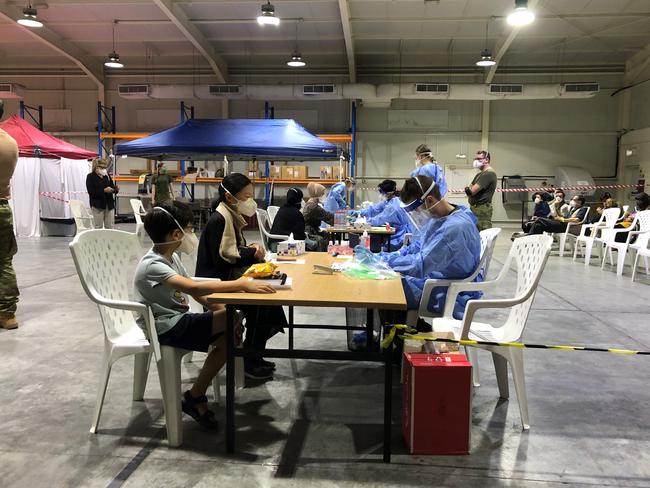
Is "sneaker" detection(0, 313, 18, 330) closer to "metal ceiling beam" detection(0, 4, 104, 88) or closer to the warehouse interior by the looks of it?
the warehouse interior

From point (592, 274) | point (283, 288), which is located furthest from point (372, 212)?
point (283, 288)

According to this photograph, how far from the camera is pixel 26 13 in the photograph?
984 centimetres

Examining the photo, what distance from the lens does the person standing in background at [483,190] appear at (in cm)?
645

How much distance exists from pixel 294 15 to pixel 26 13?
210 inches

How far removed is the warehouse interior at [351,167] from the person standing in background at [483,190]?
1156 millimetres

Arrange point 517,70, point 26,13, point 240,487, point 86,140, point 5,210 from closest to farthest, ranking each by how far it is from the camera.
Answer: point 240,487, point 5,210, point 26,13, point 517,70, point 86,140

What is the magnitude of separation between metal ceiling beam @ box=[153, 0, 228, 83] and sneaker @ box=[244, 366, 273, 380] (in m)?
9.45

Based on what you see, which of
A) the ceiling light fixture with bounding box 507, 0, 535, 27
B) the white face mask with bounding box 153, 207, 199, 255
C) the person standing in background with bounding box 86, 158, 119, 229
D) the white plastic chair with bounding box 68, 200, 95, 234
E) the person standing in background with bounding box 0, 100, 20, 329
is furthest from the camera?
the white plastic chair with bounding box 68, 200, 95, 234

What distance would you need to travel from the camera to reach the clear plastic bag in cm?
253

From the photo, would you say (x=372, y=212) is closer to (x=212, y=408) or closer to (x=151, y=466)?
(x=212, y=408)

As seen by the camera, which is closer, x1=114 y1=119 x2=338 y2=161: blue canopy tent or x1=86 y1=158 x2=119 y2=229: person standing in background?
x1=114 y1=119 x2=338 y2=161: blue canopy tent

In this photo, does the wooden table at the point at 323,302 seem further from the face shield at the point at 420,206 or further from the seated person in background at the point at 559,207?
the seated person in background at the point at 559,207

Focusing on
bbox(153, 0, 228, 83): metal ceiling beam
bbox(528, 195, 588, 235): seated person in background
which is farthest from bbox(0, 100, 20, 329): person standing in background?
bbox(528, 195, 588, 235): seated person in background

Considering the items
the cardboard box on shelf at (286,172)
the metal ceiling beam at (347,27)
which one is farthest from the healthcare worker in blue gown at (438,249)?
the cardboard box on shelf at (286,172)
